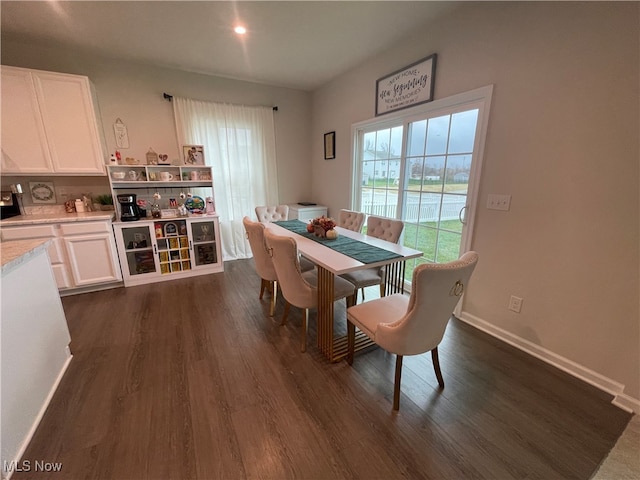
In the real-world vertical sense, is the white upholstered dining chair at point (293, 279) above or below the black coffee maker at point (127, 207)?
below

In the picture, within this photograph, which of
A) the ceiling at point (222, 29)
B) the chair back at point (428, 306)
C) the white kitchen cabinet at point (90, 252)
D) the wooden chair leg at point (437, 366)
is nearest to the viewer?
the chair back at point (428, 306)

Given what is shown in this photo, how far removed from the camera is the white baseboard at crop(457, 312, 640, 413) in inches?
59.7

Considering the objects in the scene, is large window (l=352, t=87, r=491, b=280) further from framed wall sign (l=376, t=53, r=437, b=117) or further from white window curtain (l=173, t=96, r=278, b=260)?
white window curtain (l=173, t=96, r=278, b=260)

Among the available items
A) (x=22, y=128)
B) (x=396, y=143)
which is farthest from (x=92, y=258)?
(x=396, y=143)

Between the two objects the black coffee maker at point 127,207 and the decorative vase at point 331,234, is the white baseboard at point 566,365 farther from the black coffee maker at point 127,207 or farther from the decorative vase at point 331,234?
the black coffee maker at point 127,207

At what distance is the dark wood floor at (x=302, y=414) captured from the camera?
121cm

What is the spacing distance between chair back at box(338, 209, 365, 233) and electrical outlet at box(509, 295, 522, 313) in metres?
1.51

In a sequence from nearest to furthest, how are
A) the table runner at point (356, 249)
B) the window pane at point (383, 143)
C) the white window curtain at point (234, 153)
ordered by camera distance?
the table runner at point (356, 249) → the window pane at point (383, 143) → the white window curtain at point (234, 153)

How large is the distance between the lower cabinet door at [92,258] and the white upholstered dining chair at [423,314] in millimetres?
2960

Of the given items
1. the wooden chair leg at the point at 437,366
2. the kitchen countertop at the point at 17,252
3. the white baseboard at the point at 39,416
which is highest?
the kitchen countertop at the point at 17,252

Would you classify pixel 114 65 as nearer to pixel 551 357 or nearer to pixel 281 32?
pixel 281 32

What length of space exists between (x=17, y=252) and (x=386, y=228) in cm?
261

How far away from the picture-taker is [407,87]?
2.64m

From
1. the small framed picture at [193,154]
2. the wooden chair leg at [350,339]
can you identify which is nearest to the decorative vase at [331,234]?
the wooden chair leg at [350,339]
